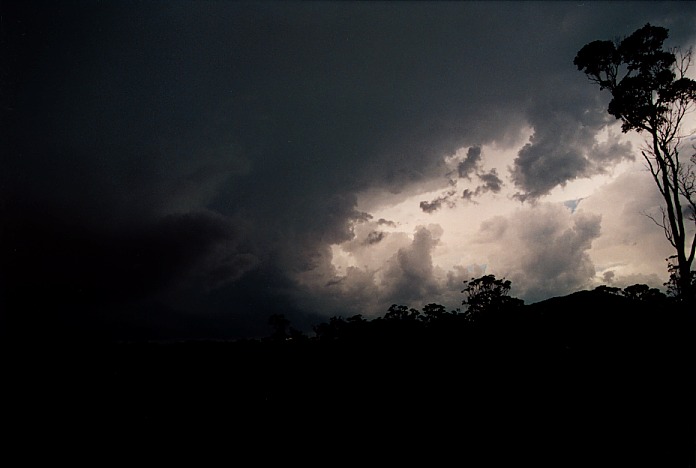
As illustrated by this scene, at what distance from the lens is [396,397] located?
29.7 feet

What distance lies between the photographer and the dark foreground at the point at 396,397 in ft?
21.9

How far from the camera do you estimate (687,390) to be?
7.73 metres

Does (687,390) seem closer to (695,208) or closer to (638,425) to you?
(638,425)

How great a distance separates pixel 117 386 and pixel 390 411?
7910 millimetres

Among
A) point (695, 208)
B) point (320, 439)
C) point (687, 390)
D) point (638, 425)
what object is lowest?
point (320, 439)

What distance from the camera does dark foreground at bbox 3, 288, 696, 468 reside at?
6672 millimetres

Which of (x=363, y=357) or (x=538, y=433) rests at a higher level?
(x=363, y=357)

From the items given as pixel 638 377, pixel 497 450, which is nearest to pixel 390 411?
pixel 497 450

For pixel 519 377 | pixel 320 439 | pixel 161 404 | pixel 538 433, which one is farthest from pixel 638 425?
pixel 161 404

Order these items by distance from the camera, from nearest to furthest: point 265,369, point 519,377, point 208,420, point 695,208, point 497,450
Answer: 1. point 497,450
2. point 208,420
3. point 519,377
4. point 265,369
5. point 695,208

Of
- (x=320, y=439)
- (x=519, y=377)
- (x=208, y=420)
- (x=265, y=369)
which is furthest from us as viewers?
(x=265, y=369)

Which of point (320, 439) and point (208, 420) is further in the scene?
point (208, 420)

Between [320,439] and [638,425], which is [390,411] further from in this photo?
[638,425]

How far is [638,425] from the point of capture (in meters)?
6.78
